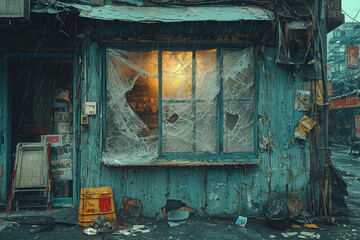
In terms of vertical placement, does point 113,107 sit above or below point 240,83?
below

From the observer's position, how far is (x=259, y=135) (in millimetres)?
5492

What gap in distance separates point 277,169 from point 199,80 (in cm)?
224

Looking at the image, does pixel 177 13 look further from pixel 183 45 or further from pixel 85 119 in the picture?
pixel 85 119

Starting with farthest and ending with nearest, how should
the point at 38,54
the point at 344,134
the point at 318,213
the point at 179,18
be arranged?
the point at 344,134
the point at 38,54
the point at 318,213
the point at 179,18

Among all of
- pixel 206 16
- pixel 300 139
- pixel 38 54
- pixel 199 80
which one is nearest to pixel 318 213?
pixel 300 139

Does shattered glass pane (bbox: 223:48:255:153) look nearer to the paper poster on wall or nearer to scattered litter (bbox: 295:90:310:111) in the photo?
scattered litter (bbox: 295:90:310:111)

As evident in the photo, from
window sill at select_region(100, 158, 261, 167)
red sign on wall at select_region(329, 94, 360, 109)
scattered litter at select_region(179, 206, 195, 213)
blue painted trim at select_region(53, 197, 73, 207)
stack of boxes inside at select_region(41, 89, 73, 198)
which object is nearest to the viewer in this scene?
window sill at select_region(100, 158, 261, 167)

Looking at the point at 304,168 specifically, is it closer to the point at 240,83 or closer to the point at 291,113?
the point at 291,113

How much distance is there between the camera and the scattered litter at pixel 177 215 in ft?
17.3

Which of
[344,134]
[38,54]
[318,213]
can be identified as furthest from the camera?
[344,134]

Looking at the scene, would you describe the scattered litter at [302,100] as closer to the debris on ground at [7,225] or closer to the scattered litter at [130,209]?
the scattered litter at [130,209]

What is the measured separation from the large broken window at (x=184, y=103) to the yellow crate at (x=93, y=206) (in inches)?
31.3

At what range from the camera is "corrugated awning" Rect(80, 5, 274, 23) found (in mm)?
4871

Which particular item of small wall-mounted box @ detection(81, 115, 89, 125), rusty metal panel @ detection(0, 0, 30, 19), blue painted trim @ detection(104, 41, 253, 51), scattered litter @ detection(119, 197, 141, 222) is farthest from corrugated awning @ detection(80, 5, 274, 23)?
scattered litter @ detection(119, 197, 141, 222)
